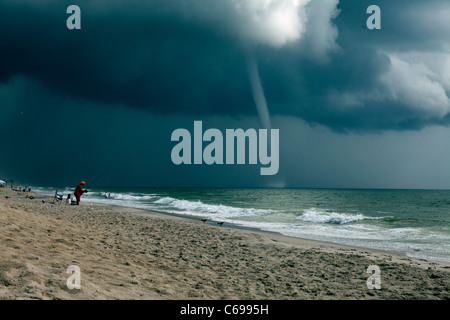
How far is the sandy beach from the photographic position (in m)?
5.18

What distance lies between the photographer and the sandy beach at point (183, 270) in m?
5.18

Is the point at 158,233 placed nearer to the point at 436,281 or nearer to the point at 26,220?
the point at 26,220

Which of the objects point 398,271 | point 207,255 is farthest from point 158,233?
point 398,271

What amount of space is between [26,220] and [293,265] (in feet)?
25.5

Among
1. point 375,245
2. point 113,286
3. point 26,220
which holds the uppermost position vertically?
point 26,220

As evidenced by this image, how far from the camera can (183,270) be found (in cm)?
745

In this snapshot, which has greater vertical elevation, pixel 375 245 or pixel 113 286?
pixel 113 286

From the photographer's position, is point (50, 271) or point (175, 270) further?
point (175, 270)

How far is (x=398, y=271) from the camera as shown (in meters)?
8.34

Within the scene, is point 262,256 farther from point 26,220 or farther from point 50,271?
point 26,220
